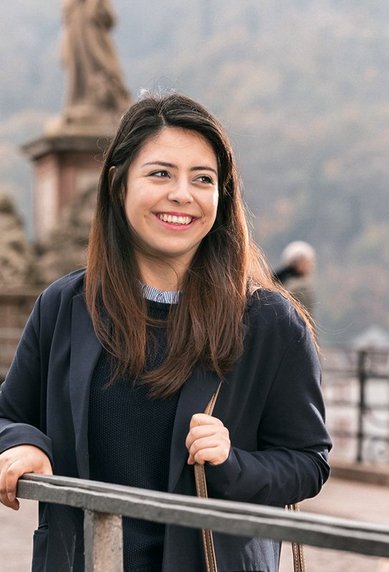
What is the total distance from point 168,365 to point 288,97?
6650cm

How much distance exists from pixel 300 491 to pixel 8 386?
23.5 inches

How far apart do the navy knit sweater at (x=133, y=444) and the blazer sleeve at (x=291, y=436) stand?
0.44 feet

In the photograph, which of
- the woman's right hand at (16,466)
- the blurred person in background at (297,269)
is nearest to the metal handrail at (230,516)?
the woman's right hand at (16,466)

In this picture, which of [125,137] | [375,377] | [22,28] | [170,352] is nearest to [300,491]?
[170,352]

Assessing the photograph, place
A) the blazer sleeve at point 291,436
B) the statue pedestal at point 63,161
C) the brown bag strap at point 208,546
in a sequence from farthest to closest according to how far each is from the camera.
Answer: the statue pedestal at point 63,161 < the blazer sleeve at point 291,436 < the brown bag strap at point 208,546

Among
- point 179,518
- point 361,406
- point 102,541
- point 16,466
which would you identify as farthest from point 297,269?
point 179,518

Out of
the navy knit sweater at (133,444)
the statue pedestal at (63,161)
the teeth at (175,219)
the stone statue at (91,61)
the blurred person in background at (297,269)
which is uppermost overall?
the stone statue at (91,61)

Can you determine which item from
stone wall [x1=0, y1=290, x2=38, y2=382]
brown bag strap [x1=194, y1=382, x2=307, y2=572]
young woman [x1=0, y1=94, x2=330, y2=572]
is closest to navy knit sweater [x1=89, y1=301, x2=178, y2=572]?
young woman [x1=0, y1=94, x2=330, y2=572]

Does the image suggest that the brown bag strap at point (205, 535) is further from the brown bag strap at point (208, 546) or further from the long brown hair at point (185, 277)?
the long brown hair at point (185, 277)

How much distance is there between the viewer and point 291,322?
2.46m

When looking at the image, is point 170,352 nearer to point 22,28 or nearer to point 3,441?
point 3,441

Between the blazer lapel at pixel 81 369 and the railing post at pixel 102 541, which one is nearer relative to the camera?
the railing post at pixel 102 541

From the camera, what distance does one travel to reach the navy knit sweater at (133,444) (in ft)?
7.78

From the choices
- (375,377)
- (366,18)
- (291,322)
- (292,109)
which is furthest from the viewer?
(366,18)
